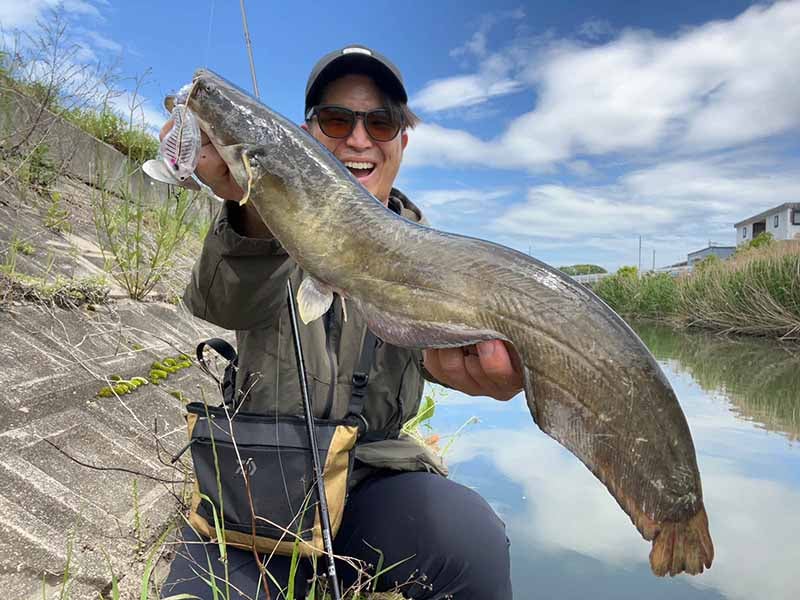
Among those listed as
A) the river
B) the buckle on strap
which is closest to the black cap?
the buckle on strap

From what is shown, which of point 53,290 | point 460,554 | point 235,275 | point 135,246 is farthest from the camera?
point 135,246

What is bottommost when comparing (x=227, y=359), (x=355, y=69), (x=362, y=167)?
(x=227, y=359)

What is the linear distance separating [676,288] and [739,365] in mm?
11399

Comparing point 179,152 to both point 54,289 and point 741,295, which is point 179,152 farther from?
point 741,295

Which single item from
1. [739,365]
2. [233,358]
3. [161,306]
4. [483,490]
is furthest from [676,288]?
[233,358]

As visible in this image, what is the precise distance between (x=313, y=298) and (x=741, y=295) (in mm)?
19198

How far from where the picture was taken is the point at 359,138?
104 inches

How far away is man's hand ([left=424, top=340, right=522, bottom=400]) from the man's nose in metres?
1.19

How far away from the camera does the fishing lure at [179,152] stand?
166 centimetres

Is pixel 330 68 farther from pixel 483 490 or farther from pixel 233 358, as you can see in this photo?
pixel 483 490

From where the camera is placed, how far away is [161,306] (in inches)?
191

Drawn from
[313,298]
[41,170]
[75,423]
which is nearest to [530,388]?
[313,298]

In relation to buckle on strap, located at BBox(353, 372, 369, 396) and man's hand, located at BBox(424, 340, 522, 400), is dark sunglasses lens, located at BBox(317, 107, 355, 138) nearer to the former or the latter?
buckle on strap, located at BBox(353, 372, 369, 396)

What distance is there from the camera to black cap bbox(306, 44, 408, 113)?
→ 8.32ft
